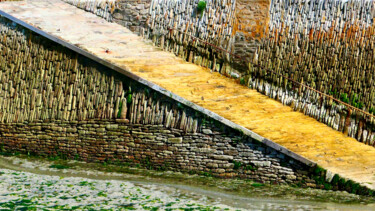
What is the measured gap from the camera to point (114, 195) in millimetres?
11906

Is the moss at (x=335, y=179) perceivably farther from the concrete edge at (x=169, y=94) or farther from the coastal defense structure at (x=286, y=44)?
the coastal defense structure at (x=286, y=44)

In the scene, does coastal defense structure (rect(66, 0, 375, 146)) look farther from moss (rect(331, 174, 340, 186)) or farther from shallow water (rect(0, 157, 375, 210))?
shallow water (rect(0, 157, 375, 210))

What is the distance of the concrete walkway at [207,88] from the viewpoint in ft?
43.8

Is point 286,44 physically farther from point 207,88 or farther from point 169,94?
point 169,94

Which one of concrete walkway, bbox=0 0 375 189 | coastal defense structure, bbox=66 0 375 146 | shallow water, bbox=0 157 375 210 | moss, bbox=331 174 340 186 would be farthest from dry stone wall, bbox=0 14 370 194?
coastal defense structure, bbox=66 0 375 146

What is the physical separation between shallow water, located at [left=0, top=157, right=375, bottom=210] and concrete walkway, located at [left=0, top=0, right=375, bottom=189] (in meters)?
1.99

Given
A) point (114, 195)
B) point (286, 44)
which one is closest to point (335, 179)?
point (114, 195)

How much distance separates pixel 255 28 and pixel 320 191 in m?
6.59

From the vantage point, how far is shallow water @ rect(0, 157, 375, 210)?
433 inches

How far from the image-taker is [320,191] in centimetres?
1249

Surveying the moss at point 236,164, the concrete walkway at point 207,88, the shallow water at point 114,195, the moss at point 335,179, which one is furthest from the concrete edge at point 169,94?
the shallow water at point 114,195

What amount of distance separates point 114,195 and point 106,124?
3.70m

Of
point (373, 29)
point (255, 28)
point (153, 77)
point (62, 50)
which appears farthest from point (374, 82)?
point (62, 50)

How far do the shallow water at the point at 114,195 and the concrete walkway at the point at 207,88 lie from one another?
1.99 meters
